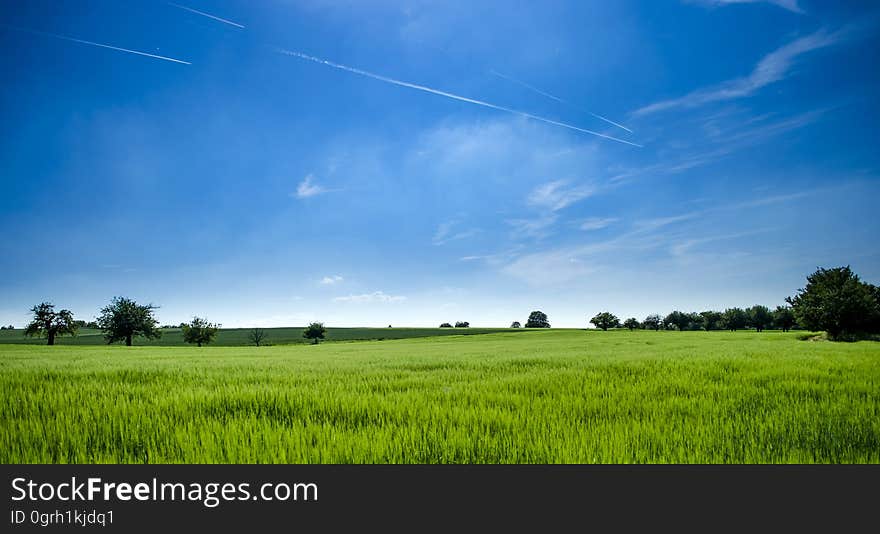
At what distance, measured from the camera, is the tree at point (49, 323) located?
63562 mm

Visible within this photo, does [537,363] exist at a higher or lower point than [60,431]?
lower

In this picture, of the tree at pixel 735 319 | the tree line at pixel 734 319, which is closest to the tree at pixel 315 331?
the tree line at pixel 734 319

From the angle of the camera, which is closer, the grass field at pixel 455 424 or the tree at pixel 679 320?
the grass field at pixel 455 424

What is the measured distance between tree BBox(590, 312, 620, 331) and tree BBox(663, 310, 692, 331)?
1405 inches

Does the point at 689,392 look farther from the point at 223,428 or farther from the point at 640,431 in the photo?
the point at 223,428

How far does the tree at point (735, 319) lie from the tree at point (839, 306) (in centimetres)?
8179

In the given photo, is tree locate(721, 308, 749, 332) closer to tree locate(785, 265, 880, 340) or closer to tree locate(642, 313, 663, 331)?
tree locate(642, 313, 663, 331)

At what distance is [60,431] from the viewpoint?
3623mm

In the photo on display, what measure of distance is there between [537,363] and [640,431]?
7.97m

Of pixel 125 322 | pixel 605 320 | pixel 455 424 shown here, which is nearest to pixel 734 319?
pixel 605 320

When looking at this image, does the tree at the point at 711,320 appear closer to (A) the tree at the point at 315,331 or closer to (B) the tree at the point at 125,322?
(A) the tree at the point at 315,331

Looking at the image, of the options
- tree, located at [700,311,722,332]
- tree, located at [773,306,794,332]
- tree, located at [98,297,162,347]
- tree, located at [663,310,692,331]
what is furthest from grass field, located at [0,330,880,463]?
tree, located at [663,310,692,331]
